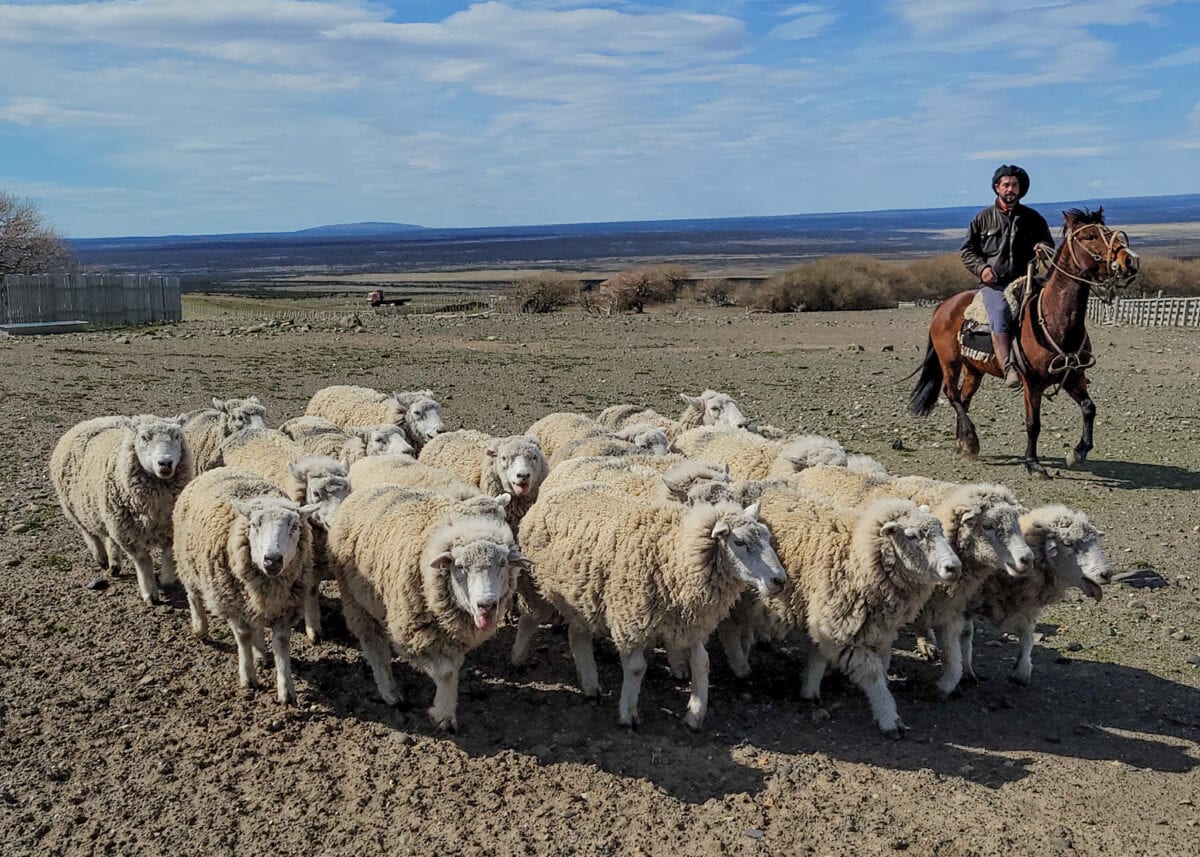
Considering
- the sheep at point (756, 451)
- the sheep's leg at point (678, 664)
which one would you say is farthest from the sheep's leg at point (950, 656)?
the sheep at point (756, 451)

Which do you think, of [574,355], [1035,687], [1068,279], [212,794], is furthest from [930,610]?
[574,355]

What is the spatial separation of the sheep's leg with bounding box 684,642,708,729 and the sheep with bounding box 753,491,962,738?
2.24ft

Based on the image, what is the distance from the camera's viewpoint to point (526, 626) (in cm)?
736

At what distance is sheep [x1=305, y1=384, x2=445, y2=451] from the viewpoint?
11188 mm

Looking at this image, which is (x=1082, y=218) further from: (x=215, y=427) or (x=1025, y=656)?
(x=215, y=427)

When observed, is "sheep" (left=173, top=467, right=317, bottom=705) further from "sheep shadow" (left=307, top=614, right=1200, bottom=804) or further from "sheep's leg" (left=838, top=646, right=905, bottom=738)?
"sheep's leg" (left=838, top=646, right=905, bottom=738)

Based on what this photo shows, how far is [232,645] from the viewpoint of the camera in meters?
7.45

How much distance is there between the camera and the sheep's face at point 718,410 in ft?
37.6

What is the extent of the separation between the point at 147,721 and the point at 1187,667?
6961 millimetres

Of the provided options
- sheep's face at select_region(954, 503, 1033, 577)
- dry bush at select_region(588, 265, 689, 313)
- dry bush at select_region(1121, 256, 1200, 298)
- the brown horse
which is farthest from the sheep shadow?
dry bush at select_region(1121, 256, 1200, 298)

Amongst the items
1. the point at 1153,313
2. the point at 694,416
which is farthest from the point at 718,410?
the point at 1153,313

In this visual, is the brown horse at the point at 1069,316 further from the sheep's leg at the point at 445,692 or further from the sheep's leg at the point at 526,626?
the sheep's leg at the point at 445,692

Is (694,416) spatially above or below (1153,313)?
below

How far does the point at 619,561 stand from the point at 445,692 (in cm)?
135
